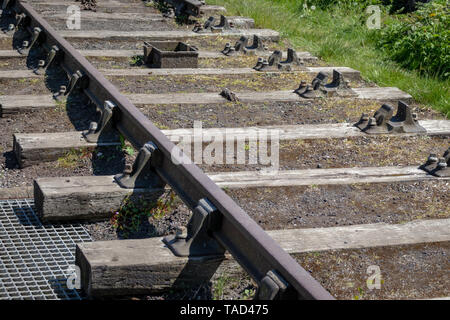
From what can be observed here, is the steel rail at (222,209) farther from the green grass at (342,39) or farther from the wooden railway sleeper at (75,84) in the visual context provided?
the green grass at (342,39)

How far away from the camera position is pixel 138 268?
304cm

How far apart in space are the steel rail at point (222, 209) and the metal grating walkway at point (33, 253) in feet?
1.79

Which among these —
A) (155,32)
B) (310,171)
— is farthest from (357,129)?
(155,32)

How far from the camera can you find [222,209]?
3152mm

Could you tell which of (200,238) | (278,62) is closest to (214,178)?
(200,238)

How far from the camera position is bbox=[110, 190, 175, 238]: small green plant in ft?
12.2

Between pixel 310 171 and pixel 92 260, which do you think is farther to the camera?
pixel 310 171

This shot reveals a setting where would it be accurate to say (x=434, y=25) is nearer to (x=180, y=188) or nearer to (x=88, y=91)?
(x=88, y=91)

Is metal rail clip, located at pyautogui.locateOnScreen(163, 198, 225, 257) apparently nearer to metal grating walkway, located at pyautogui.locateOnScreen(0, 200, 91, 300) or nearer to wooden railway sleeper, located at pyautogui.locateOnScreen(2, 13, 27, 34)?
metal grating walkway, located at pyautogui.locateOnScreen(0, 200, 91, 300)

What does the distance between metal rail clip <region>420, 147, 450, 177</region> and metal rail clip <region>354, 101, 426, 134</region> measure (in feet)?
2.38

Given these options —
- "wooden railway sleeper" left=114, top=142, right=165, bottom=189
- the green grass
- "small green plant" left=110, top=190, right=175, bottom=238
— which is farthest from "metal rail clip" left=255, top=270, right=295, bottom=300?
the green grass

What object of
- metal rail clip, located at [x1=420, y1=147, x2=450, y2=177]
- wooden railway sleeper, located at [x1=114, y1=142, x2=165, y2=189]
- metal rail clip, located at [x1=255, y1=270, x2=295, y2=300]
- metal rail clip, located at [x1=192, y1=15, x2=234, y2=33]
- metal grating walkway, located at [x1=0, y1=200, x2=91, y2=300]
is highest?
metal rail clip, located at [x1=255, y1=270, x2=295, y2=300]
